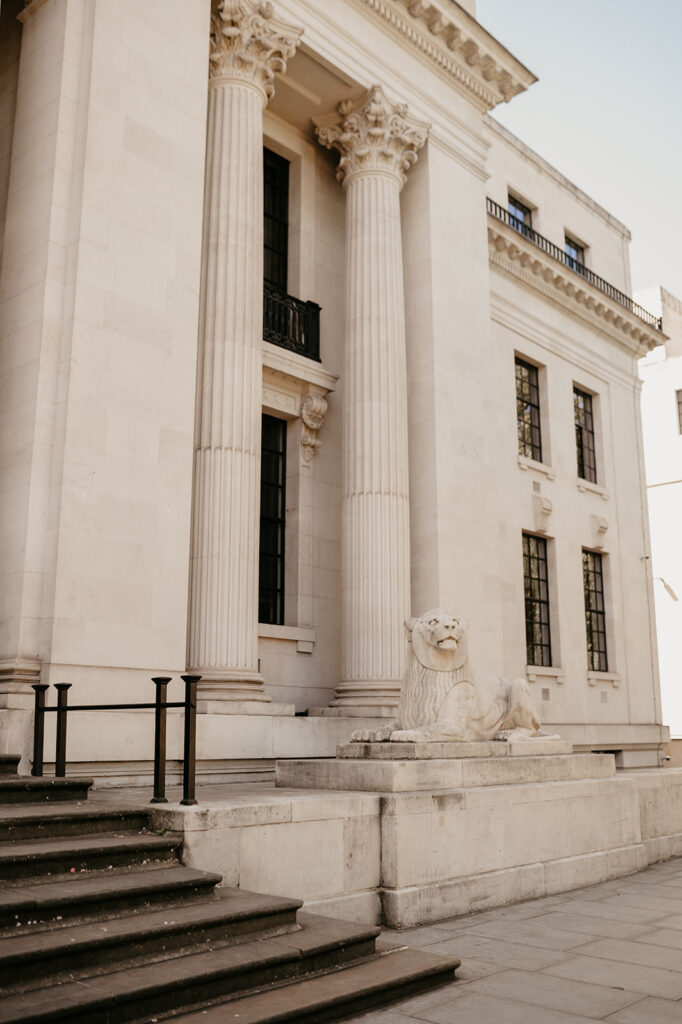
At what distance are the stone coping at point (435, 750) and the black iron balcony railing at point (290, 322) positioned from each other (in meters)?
8.47

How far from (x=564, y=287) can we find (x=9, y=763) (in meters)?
19.9

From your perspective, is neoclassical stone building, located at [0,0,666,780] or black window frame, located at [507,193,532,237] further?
black window frame, located at [507,193,532,237]

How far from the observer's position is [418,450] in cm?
1652

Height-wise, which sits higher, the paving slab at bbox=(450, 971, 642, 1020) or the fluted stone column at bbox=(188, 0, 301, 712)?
the fluted stone column at bbox=(188, 0, 301, 712)

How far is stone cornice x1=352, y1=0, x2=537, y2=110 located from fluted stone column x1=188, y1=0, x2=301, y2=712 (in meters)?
3.37

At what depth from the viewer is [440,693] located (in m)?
9.93

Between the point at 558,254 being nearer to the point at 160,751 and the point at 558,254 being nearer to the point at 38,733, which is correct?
the point at 38,733

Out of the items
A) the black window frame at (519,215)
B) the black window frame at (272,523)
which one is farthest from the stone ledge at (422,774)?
the black window frame at (519,215)

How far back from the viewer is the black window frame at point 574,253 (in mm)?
25973

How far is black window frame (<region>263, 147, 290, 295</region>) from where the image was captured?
56.0 feet

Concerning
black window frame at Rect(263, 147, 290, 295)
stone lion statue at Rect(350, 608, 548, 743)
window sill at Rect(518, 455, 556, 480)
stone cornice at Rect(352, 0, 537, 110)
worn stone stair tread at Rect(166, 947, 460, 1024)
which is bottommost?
worn stone stair tread at Rect(166, 947, 460, 1024)

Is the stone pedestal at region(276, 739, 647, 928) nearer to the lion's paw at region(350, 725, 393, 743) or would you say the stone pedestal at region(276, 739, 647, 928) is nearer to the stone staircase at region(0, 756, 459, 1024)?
the lion's paw at region(350, 725, 393, 743)

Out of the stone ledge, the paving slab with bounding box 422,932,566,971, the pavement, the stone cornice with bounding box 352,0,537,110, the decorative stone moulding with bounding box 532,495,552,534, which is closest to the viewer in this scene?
the pavement

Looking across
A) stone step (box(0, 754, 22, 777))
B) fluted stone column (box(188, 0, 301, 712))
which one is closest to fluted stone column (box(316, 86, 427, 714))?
fluted stone column (box(188, 0, 301, 712))
